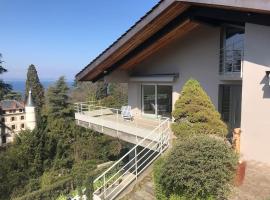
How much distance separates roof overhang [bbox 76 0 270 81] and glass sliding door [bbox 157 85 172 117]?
2.22 metres

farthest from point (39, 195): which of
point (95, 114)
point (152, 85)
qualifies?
point (152, 85)

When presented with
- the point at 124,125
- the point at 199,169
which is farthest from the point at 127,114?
the point at 199,169

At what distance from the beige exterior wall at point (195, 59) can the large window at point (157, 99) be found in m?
0.98

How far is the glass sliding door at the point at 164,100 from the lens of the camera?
16484mm

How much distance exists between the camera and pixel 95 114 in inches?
748

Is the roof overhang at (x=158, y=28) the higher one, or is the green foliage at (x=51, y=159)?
the roof overhang at (x=158, y=28)

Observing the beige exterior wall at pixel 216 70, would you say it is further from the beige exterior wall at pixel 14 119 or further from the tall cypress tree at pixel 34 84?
the beige exterior wall at pixel 14 119

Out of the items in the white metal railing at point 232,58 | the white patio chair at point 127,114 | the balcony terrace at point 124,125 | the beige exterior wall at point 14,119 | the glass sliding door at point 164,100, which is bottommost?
the beige exterior wall at point 14,119

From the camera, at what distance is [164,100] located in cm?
1691

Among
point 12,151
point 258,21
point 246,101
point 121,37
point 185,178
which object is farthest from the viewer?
point 12,151

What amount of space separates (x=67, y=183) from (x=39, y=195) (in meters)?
1.93

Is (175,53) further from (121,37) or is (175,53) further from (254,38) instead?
(254,38)

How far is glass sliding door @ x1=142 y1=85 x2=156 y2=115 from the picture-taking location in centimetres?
1734

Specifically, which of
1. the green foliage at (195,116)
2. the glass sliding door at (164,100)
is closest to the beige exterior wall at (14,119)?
the glass sliding door at (164,100)
